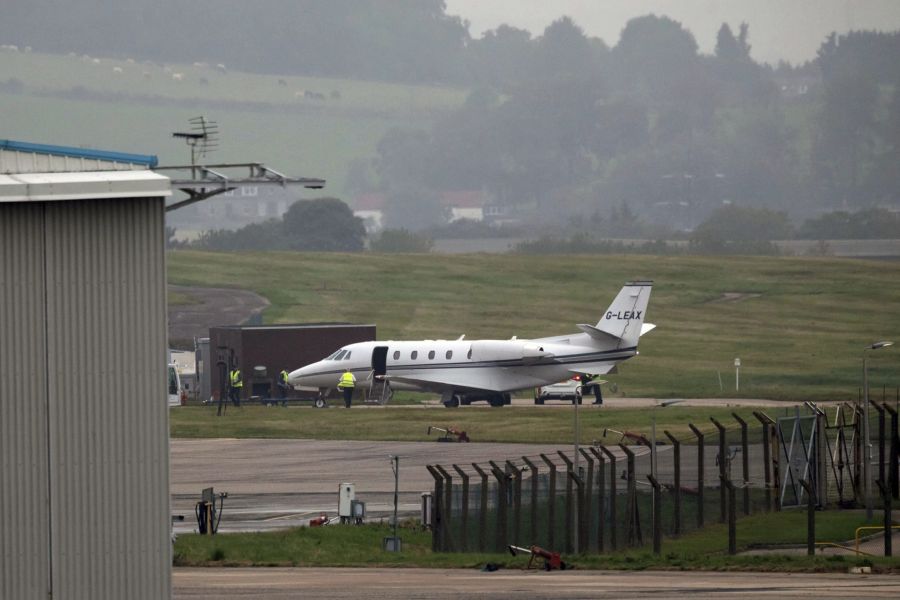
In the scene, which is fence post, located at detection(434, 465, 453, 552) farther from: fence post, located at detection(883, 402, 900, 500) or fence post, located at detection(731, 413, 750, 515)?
fence post, located at detection(883, 402, 900, 500)

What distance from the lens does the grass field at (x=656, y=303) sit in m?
78.3

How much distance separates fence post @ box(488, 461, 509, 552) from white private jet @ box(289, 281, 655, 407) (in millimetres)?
27763

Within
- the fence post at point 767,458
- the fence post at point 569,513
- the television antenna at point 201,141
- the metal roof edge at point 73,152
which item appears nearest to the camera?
the metal roof edge at point 73,152

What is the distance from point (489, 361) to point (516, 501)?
31.0 metres

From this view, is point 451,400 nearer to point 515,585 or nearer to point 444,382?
point 444,382

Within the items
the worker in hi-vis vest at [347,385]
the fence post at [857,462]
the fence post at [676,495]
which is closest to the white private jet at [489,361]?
the worker in hi-vis vest at [347,385]

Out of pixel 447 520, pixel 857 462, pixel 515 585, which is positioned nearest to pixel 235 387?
pixel 857 462

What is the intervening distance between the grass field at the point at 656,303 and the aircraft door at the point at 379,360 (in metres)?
7.65

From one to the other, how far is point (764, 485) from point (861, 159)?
160m

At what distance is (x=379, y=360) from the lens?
213 feet

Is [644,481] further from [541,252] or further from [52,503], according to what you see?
[541,252]

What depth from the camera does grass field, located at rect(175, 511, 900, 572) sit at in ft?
90.7

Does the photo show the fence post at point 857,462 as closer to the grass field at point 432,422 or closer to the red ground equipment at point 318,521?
the grass field at point 432,422

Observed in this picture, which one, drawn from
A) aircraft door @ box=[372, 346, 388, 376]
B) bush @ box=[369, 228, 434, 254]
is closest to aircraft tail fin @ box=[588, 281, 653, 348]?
aircraft door @ box=[372, 346, 388, 376]
